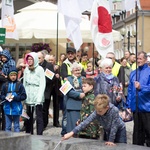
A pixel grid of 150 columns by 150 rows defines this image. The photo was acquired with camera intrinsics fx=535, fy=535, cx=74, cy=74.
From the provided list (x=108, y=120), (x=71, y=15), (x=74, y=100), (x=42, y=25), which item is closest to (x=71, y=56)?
(x=71, y=15)

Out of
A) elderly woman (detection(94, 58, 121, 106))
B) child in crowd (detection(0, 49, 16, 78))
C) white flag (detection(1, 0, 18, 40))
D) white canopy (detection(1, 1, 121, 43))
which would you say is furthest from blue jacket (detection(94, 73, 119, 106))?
white canopy (detection(1, 1, 121, 43))

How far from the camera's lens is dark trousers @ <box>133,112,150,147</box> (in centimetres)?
857

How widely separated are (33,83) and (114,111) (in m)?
3.71

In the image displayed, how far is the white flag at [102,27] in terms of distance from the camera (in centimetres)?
1028

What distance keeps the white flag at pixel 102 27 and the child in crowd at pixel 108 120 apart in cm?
356

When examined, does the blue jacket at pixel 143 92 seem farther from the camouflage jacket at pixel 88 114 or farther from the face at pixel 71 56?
the face at pixel 71 56

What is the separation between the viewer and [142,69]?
28.5 ft

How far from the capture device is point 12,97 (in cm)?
998

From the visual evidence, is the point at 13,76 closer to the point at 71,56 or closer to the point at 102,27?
the point at 71,56

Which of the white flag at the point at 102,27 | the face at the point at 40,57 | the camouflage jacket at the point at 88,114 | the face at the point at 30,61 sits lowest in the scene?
the camouflage jacket at the point at 88,114

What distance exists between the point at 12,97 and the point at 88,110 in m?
2.28

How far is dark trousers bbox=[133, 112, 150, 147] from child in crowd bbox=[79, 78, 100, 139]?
84 cm

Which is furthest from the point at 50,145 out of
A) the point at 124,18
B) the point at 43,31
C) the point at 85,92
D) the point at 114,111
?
the point at 124,18

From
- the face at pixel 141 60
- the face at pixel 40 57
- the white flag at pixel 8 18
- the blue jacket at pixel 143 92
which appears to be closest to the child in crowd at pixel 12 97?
the face at pixel 40 57
